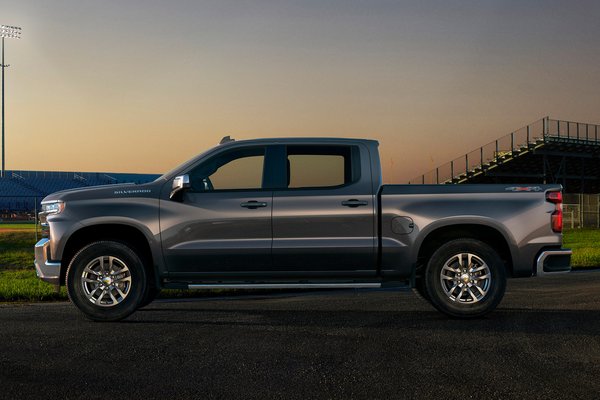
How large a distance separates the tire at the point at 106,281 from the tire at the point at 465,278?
3.52 m

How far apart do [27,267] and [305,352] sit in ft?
52.6

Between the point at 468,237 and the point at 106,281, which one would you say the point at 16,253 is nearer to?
the point at 106,281

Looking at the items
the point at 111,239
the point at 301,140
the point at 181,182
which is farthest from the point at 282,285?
the point at 111,239

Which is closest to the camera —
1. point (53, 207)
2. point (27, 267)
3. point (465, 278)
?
point (465, 278)

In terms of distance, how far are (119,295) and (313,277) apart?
235 cm

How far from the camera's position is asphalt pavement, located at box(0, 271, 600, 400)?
211 inches

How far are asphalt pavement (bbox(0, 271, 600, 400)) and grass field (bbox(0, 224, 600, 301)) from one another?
2025mm

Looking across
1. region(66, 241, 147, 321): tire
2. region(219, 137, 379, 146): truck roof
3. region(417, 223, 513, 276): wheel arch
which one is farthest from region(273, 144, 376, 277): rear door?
region(66, 241, 147, 321): tire

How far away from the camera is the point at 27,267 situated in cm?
2059

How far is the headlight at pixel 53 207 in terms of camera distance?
8680 millimetres

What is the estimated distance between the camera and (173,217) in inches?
334

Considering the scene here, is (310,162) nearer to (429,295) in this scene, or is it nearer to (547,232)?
(429,295)

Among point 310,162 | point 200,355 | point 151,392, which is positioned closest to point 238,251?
point 310,162

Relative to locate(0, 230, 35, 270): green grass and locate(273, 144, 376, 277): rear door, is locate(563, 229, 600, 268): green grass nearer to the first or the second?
locate(273, 144, 376, 277): rear door
